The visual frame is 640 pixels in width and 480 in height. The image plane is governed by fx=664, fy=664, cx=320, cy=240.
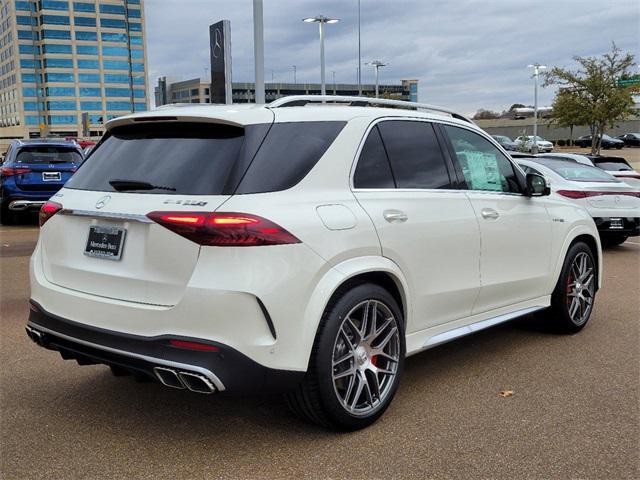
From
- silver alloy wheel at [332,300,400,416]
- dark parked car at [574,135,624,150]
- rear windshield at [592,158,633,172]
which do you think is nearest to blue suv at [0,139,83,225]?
rear windshield at [592,158,633,172]

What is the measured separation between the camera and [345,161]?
3.67m

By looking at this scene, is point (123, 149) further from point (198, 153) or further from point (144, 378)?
point (144, 378)

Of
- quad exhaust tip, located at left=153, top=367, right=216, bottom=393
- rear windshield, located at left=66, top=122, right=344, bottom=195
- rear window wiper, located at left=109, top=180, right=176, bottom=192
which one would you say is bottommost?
quad exhaust tip, located at left=153, top=367, right=216, bottom=393

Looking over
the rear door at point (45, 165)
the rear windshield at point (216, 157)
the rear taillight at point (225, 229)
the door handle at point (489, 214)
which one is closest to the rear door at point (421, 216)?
the door handle at point (489, 214)

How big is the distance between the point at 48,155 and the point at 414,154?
11223 mm

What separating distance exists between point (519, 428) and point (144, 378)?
81.0 inches

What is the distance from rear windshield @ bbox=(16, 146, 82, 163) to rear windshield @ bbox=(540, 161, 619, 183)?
928 cm

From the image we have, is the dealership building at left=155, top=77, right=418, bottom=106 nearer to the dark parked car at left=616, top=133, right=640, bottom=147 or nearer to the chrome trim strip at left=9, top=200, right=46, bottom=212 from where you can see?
the dark parked car at left=616, top=133, right=640, bottom=147

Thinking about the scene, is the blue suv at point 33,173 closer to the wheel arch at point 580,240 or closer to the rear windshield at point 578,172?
the rear windshield at point 578,172

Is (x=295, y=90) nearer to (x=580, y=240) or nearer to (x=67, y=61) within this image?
(x=580, y=240)

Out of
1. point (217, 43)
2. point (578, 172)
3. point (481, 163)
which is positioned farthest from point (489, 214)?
point (217, 43)

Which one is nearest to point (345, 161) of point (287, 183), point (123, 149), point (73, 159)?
point (287, 183)

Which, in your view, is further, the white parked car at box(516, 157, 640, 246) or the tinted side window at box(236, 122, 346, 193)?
the white parked car at box(516, 157, 640, 246)

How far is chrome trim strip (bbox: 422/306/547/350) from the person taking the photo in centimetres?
416
